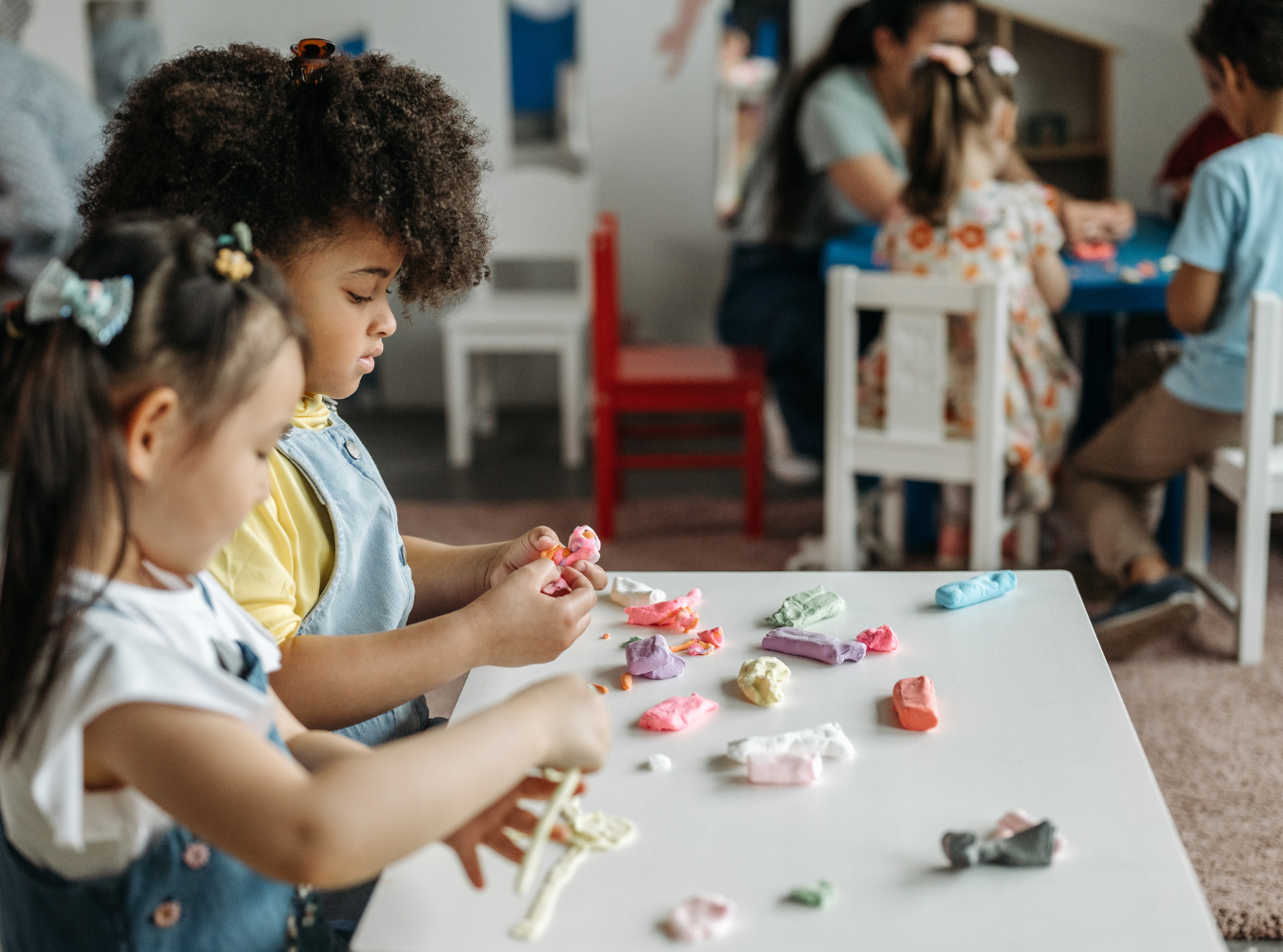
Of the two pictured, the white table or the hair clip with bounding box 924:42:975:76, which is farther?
the hair clip with bounding box 924:42:975:76

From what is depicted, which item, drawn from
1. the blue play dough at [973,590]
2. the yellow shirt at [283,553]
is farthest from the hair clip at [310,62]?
the blue play dough at [973,590]

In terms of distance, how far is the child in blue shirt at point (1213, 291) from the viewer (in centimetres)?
226

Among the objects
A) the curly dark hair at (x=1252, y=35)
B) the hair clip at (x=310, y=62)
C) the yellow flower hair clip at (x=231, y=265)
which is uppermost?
the curly dark hair at (x=1252, y=35)

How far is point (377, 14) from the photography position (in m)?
4.31

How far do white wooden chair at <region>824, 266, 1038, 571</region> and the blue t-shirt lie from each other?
37 centimetres

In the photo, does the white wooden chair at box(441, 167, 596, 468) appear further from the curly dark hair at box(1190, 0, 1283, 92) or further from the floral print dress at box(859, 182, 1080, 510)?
the curly dark hair at box(1190, 0, 1283, 92)

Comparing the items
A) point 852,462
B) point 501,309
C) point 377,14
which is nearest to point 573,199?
point 501,309

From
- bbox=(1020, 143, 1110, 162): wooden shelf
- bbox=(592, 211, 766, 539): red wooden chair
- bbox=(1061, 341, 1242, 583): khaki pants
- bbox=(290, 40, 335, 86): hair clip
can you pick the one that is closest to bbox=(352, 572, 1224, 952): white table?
bbox=(290, 40, 335, 86): hair clip

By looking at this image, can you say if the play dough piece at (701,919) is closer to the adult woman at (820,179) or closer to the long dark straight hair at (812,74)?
the adult woman at (820,179)

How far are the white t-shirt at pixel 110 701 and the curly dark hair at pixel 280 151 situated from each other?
0.33m

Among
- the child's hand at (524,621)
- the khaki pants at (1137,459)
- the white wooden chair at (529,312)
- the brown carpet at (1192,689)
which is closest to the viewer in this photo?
the child's hand at (524,621)

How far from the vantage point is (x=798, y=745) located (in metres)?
0.90

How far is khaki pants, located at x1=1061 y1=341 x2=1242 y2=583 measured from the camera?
8.12 ft

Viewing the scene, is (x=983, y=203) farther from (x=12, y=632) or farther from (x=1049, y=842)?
(x=12, y=632)
